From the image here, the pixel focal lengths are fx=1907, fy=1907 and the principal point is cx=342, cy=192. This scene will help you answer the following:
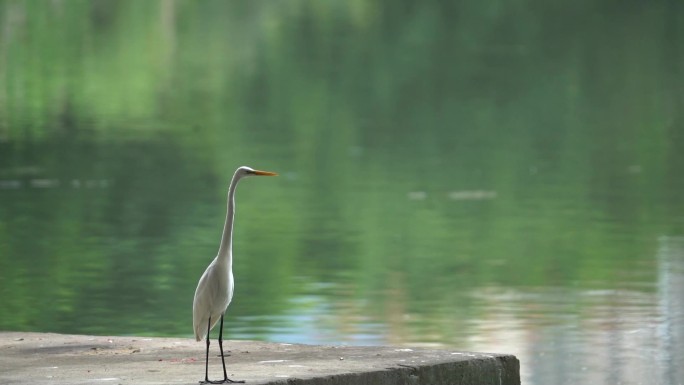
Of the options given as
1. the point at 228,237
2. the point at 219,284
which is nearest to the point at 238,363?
the point at 219,284

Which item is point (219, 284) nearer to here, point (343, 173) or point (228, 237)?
point (228, 237)

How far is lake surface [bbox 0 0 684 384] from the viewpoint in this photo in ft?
41.0

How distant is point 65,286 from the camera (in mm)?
14023

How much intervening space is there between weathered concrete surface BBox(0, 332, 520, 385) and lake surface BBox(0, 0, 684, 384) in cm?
256

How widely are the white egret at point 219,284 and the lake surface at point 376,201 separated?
3790mm

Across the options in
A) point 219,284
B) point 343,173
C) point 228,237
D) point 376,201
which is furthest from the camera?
point 343,173

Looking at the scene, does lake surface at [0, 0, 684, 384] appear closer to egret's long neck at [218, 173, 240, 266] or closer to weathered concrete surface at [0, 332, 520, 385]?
weathered concrete surface at [0, 332, 520, 385]

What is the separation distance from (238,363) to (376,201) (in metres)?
11.1

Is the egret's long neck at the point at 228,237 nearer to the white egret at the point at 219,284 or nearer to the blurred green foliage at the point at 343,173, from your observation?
the white egret at the point at 219,284

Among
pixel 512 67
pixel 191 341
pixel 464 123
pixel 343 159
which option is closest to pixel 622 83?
pixel 512 67

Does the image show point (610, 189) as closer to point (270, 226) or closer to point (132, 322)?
point (270, 226)

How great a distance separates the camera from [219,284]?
7.04 metres

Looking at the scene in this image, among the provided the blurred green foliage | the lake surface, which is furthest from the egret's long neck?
the blurred green foliage

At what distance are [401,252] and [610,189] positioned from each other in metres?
4.44
